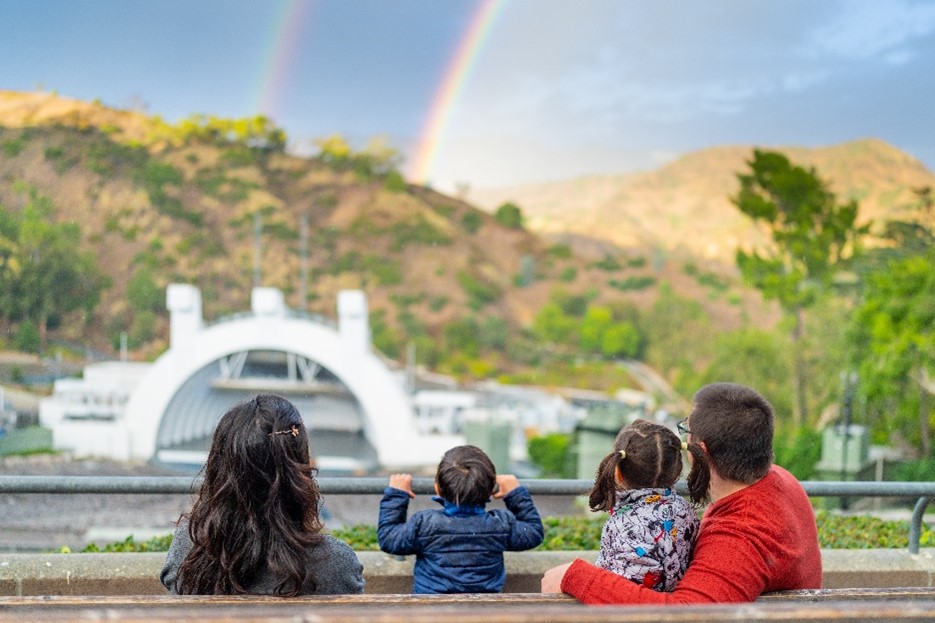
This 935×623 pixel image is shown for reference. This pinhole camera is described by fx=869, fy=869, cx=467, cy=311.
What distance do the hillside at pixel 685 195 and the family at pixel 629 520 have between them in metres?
68.7

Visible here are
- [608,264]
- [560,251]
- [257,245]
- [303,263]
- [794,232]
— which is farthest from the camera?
[560,251]

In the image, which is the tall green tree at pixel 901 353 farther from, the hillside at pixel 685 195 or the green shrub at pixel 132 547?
the hillside at pixel 685 195

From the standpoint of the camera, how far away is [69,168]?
60062mm

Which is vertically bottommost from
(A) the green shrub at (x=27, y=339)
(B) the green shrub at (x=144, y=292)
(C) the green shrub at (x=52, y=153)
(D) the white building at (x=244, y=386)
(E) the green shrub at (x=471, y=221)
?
(D) the white building at (x=244, y=386)

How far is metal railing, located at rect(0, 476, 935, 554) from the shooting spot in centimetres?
246

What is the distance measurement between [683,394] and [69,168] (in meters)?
43.7

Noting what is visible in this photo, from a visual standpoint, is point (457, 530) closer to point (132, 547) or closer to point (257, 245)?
point (132, 547)

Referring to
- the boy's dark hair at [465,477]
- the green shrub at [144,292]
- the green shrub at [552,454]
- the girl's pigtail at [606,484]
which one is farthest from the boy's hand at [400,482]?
the green shrub at [144,292]

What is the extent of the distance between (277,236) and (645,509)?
6504 centimetres

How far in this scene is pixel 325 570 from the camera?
1.73 m

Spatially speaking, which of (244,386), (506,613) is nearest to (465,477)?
(506,613)

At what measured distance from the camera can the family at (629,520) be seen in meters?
1.69

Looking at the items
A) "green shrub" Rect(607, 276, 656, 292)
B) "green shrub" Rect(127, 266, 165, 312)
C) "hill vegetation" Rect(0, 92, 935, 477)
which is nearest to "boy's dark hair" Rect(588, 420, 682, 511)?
"hill vegetation" Rect(0, 92, 935, 477)

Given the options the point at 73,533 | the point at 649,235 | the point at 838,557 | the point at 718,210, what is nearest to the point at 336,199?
the point at 649,235
